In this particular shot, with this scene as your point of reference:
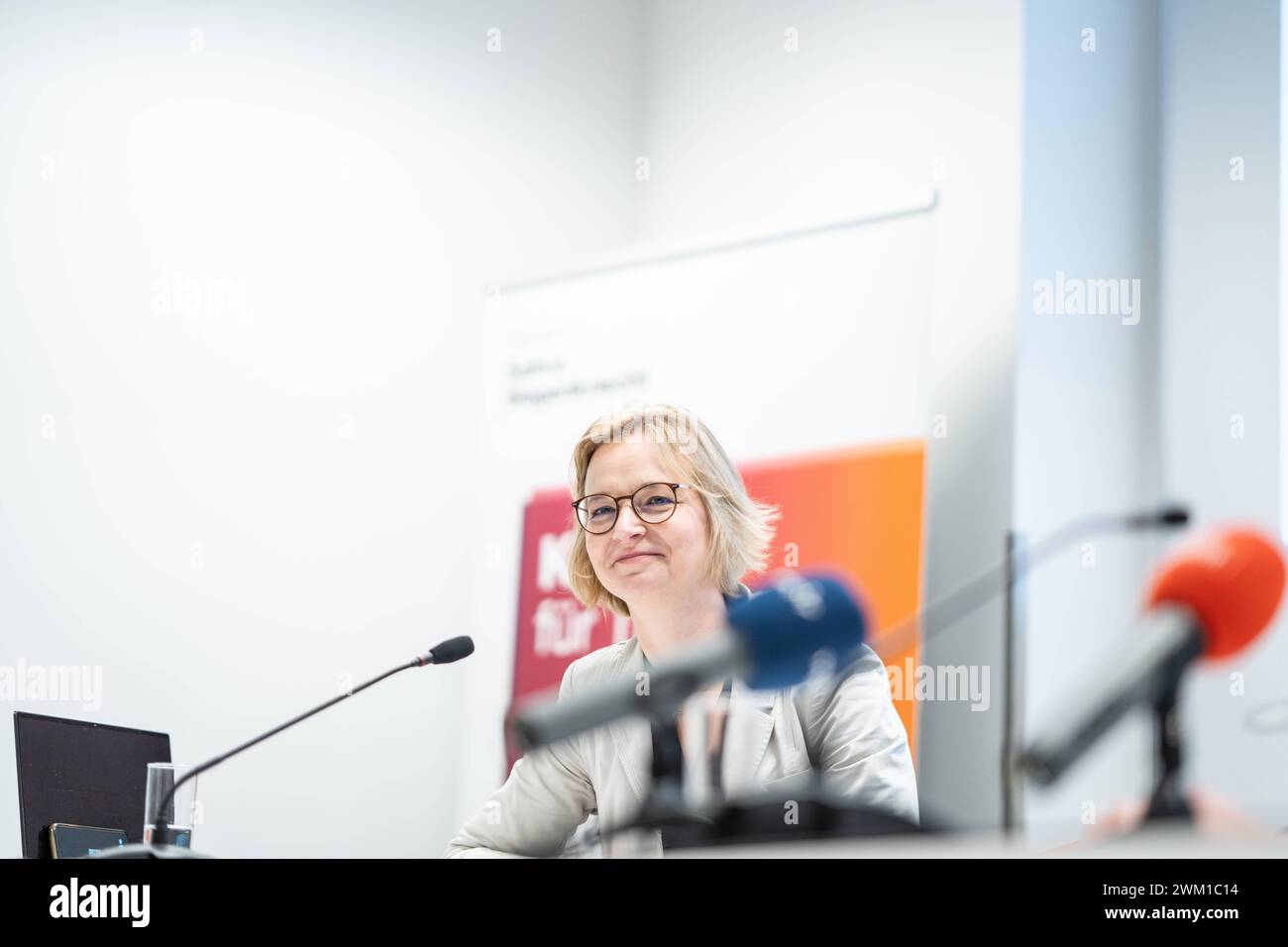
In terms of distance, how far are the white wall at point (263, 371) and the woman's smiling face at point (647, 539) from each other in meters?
1.71

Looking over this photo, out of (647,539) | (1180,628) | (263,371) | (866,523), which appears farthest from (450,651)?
(263,371)

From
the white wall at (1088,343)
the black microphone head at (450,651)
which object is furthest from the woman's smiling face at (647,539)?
the white wall at (1088,343)

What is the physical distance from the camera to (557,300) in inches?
159

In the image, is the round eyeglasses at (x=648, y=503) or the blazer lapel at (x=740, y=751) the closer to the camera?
the blazer lapel at (x=740, y=751)

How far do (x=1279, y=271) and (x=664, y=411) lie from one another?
5.38 ft

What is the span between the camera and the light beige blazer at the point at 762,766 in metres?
1.95

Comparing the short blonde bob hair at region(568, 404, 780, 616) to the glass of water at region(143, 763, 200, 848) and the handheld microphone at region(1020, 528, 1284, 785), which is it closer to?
the glass of water at region(143, 763, 200, 848)

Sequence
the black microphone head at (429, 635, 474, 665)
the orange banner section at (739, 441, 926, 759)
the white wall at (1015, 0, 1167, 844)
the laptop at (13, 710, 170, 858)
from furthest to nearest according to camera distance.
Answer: the white wall at (1015, 0, 1167, 844)
the orange banner section at (739, 441, 926, 759)
the laptop at (13, 710, 170, 858)
the black microphone head at (429, 635, 474, 665)

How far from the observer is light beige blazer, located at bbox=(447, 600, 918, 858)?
1954mm

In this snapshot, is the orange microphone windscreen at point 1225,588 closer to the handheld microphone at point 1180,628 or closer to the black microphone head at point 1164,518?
the handheld microphone at point 1180,628

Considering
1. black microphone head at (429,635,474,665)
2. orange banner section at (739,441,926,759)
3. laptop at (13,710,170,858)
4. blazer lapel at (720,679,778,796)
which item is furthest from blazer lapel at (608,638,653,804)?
orange banner section at (739,441,926,759)

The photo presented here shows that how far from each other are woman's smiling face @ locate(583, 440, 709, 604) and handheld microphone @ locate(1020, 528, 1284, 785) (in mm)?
1624

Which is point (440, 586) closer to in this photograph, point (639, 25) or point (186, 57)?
point (186, 57)
